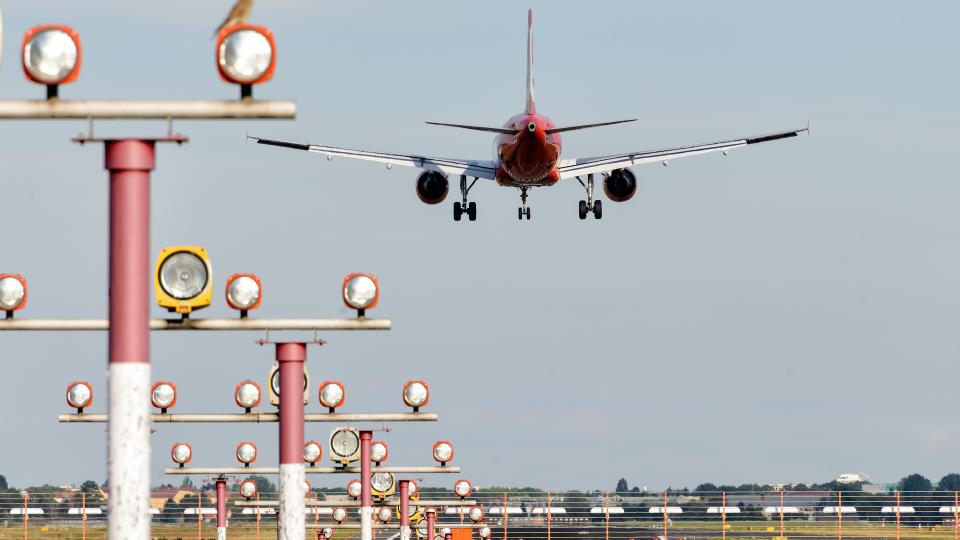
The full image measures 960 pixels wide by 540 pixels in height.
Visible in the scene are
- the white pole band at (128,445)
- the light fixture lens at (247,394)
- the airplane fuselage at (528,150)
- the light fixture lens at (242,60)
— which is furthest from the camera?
the airplane fuselage at (528,150)

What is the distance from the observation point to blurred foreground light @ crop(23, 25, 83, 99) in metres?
19.4

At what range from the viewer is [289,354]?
31.4 m

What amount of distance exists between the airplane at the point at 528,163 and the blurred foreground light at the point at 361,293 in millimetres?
40522

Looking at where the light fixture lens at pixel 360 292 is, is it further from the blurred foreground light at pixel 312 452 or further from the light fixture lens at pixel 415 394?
the blurred foreground light at pixel 312 452

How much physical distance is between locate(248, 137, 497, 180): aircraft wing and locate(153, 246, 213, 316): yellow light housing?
201 ft

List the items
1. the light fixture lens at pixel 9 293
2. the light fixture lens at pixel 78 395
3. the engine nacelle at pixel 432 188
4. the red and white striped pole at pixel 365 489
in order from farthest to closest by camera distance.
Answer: the engine nacelle at pixel 432 188
the red and white striped pole at pixel 365 489
the light fixture lens at pixel 78 395
the light fixture lens at pixel 9 293

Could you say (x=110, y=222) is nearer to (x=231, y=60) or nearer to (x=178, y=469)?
(x=231, y=60)

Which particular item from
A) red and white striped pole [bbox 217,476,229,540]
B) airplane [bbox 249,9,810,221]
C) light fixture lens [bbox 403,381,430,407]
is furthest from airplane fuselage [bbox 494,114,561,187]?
light fixture lens [bbox 403,381,430,407]

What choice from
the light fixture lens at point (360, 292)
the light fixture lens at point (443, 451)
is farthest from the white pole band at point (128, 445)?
the light fixture lens at point (443, 451)

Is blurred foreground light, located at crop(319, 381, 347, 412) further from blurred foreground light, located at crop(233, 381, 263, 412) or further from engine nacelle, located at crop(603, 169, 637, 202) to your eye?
engine nacelle, located at crop(603, 169, 637, 202)

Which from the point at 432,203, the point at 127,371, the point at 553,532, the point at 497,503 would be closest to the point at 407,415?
the point at 127,371

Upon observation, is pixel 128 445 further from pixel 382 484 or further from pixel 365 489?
pixel 382 484

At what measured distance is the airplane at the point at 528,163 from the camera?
77812 mm

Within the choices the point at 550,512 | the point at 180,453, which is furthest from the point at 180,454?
the point at 550,512
